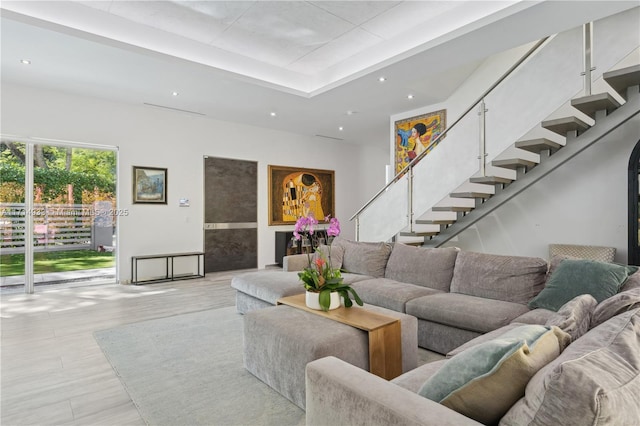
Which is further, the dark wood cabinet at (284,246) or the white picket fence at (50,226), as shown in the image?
the dark wood cabinet at (284,246)

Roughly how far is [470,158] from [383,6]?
219cm

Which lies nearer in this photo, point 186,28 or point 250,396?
point 250,396

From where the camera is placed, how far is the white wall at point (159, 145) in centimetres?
563

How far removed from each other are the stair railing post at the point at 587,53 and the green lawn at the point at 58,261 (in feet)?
23.6

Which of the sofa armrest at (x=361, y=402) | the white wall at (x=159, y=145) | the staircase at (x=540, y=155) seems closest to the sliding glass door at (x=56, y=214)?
the white wall at (x=159, y=145)

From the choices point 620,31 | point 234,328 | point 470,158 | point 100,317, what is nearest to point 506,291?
point 470,158

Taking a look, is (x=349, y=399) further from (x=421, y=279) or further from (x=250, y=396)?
(x=421, y=279)

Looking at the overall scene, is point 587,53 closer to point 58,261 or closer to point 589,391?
point 589,391

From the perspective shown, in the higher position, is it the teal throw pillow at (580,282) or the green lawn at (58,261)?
the teal throw pillow at (580,282)

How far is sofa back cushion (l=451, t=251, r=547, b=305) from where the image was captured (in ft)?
9.95

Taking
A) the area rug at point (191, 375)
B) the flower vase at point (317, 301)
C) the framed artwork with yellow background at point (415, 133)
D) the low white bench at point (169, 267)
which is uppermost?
the framed artwork with yellow background at point (415, 133)

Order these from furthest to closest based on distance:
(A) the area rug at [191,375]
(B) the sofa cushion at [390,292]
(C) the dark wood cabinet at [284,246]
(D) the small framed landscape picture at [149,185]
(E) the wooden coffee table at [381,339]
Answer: (C) the dark wood cabinet at [284,246]
(D) the small framed landscape picture at [149,185]
(B) the sofa cushion at [390,292]
(E) the wooden coffee table at [381,339]
(A) the area rug at [191,375]

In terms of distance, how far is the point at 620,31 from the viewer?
3.64 m

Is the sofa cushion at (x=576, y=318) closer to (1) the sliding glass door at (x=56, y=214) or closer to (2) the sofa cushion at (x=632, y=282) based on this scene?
(2) the sofa cushion at (x=632, y=282)
